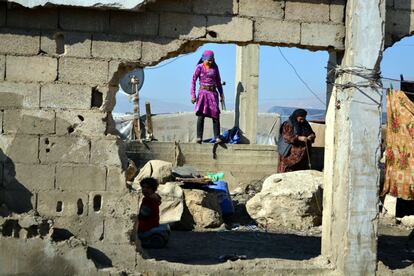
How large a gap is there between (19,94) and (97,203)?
4.14 ft

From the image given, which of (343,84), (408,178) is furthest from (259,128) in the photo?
(343,84)

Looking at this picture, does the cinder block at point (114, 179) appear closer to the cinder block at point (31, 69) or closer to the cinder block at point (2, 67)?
the cinder block at point (31, 69)

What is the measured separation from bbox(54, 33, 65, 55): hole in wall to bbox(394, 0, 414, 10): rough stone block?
342 centimetres

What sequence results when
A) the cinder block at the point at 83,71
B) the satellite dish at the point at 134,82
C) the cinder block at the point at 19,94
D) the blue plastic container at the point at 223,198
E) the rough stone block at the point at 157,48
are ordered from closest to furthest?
the cinder block at the point at 19,94, the cinder block at the point at 83,71, the rough stone block at the point at 157,48, the blue plastic container at the point at 223,198, the satellite dish at the point at 134,82

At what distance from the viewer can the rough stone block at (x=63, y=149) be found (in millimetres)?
6973

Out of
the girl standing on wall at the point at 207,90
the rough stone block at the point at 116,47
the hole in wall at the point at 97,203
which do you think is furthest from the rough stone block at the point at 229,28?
the girl standing on wall at the point at 207,90

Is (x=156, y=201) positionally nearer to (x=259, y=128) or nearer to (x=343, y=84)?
(x=343, y=84)

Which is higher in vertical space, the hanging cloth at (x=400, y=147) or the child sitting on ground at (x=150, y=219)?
the hanging cloth at (x=400, y=147)

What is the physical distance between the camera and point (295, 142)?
42.6ft

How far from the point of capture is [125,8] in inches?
271

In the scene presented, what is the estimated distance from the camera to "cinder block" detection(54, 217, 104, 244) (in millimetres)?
7000

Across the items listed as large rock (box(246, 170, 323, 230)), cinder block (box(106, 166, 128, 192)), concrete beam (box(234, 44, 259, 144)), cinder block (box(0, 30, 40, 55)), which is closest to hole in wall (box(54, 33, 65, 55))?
cinder block (box(0, 30, 40, 55))

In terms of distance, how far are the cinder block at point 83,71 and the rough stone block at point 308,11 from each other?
6.27ft

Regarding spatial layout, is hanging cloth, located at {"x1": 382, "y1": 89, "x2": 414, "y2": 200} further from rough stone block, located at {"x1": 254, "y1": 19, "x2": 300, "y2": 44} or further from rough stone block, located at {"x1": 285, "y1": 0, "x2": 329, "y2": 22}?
rough stone block, located at {"x1": 254, "y1": 19, "x2": 300, "y2": 44}
